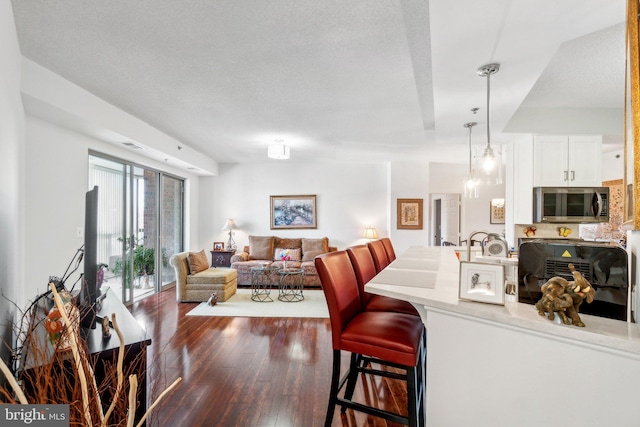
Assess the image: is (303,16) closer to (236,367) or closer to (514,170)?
(236,367)

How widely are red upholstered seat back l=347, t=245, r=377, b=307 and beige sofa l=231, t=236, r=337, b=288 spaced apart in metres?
3.47

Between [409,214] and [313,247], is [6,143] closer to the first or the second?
[313,247]

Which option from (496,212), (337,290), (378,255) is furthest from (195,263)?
(496,212)

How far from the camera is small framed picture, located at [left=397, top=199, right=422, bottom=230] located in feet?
21.0

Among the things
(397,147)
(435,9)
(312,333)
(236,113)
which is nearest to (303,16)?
(435,9)

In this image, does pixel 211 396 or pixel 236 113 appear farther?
pixel 236 113

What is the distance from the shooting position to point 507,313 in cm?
108

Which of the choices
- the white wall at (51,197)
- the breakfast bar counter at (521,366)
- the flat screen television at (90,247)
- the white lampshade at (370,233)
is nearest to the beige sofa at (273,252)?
the white lampshade at (370,233)

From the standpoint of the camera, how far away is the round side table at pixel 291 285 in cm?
502

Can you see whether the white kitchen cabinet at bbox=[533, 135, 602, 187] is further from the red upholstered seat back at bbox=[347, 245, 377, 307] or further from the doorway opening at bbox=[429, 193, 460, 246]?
the doorway opening at bbox=[429, 193, 460, 246]

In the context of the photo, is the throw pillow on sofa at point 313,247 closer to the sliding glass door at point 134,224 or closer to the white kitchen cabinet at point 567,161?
the sliding glass door at point 134,224

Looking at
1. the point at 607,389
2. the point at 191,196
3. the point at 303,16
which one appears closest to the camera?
the point at 607,389

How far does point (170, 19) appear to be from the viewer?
1.92 meters

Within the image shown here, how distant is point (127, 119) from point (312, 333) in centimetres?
341
